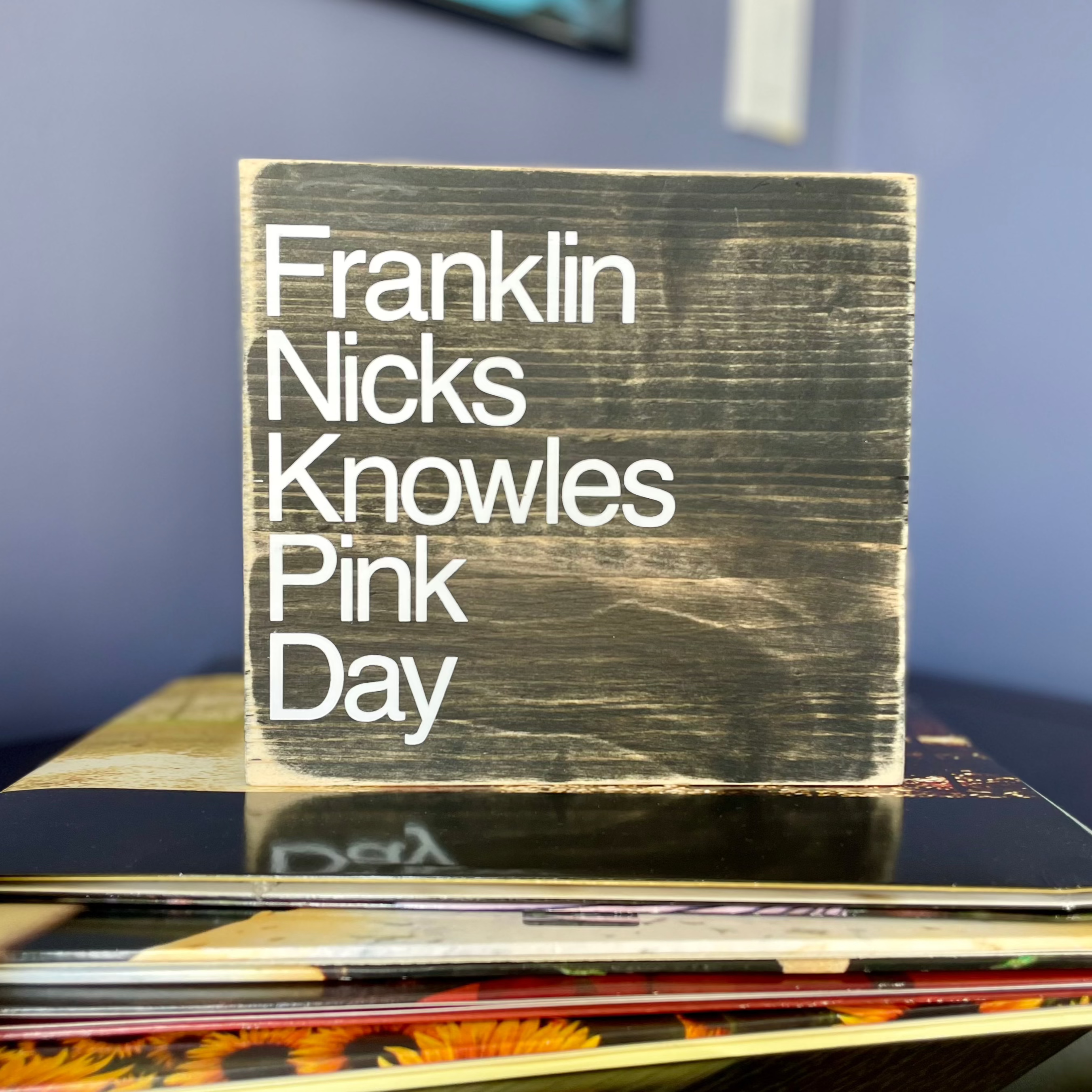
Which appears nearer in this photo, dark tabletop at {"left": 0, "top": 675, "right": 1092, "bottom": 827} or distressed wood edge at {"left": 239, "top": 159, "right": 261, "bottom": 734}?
distressed wood edge at {"left": 239, "top": 159, "right": 261, "bottom": 734}

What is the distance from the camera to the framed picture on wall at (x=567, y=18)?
899 millimetres

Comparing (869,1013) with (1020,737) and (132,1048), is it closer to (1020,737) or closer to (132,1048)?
(132,1048)

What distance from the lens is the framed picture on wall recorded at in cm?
90

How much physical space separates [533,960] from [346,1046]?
80 millimetres

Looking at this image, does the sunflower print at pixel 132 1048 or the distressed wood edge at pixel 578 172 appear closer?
the sunflower print at pixel 132 1048

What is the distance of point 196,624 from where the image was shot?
0.87m

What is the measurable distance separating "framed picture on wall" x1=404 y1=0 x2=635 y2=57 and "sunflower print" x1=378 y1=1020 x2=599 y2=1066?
88cm

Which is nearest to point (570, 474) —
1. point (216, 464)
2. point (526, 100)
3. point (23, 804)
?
point (23, 804)

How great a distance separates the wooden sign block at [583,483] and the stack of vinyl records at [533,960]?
0.08 meters

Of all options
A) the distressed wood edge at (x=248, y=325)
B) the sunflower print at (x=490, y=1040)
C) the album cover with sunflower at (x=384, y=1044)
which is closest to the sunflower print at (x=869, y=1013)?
the album cover with sunflower at (x=384, y=1044)

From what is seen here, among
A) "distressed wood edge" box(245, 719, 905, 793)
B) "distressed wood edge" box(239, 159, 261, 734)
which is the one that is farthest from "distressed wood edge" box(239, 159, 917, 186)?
"distressed wood edge" box(245, 719, 905, 793)

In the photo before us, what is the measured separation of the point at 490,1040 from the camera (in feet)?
1.20

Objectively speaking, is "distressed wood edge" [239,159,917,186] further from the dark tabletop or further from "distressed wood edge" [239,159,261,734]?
the dark tabletop

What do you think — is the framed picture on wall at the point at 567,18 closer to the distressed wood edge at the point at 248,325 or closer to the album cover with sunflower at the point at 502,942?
the distressed wood edge at the point at 248,325
